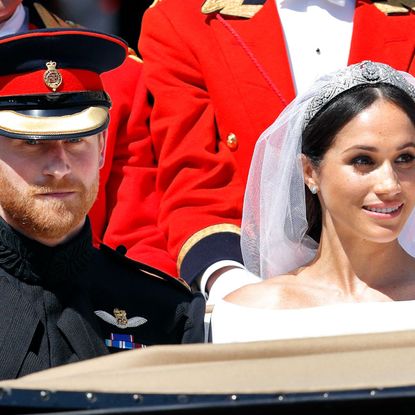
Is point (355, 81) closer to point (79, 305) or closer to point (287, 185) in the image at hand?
point (287, 185)

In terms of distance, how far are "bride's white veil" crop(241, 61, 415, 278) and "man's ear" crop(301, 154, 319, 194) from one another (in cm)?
1

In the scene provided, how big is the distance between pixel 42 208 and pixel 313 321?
629mm

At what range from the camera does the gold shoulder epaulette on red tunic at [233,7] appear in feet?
10.9

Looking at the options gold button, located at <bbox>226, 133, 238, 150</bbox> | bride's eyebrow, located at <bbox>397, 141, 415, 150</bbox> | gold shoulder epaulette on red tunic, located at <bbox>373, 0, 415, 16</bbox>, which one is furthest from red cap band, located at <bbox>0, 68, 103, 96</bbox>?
gold shoulder epaulette on red tunic, located at <bbox>373, 0, 415, 16</bbox>

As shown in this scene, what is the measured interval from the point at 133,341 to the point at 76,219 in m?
0.32

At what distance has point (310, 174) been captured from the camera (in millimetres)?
2664

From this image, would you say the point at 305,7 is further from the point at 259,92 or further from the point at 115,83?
the point at 115,83

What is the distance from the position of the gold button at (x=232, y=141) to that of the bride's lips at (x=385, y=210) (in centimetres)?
75

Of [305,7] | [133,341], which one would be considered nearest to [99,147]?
[133,341]

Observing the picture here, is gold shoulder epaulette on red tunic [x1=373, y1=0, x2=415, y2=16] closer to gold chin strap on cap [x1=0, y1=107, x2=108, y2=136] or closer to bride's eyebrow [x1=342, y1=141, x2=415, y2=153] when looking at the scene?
bride's eyebrow [x1=342, y1=141, x2=415, y2=153]

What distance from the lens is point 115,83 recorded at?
3.38 meters

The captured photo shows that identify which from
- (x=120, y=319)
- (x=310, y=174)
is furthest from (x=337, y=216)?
(x=120, y=319)

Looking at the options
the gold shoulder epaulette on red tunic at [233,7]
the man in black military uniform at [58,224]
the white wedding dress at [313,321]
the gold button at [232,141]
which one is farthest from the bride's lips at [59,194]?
the gold shoulder epaulette on red tunic at [233,7]

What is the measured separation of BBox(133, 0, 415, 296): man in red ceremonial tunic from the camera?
316 cm
